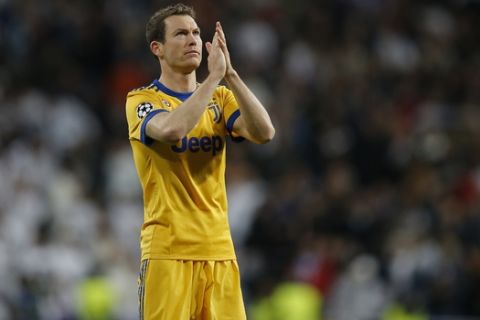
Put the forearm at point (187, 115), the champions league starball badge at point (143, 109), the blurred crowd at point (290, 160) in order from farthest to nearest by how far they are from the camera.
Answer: the blurred crowd at point (290, 160) → the champions league starball badge at point (143, 109) → the forearm at point (187, 115)

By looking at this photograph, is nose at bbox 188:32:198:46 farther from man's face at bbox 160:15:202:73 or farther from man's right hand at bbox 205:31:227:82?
man's right hand at bbox 205:31:227:82

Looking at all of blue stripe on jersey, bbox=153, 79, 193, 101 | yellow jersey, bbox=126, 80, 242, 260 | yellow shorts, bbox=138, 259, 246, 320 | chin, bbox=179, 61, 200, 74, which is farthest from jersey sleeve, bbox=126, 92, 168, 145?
yellow shorts, bbox=138, 259, 246, 320

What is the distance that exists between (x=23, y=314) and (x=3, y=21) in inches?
209

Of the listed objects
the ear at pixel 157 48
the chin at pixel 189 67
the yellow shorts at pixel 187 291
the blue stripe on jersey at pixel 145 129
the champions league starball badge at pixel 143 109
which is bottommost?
the yellow shorts at pixel 187 291

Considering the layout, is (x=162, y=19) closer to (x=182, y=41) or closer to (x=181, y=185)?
(x=182, y=41)

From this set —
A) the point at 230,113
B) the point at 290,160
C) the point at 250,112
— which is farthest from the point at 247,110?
the point at 290,160

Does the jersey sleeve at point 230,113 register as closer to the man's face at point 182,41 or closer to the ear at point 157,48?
the man's face at point 182,41

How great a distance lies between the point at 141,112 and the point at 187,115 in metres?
0.41

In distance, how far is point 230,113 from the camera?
6879 mm

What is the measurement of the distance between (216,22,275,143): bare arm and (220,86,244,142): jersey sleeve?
0.06 metres

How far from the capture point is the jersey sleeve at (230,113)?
686 centimetres

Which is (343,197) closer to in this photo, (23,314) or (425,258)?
(425,258)

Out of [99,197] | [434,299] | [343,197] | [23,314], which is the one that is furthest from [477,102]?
[23,314]

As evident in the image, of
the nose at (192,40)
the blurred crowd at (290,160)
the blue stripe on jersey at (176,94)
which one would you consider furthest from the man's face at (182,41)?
the blurred crowd at (290,160)
